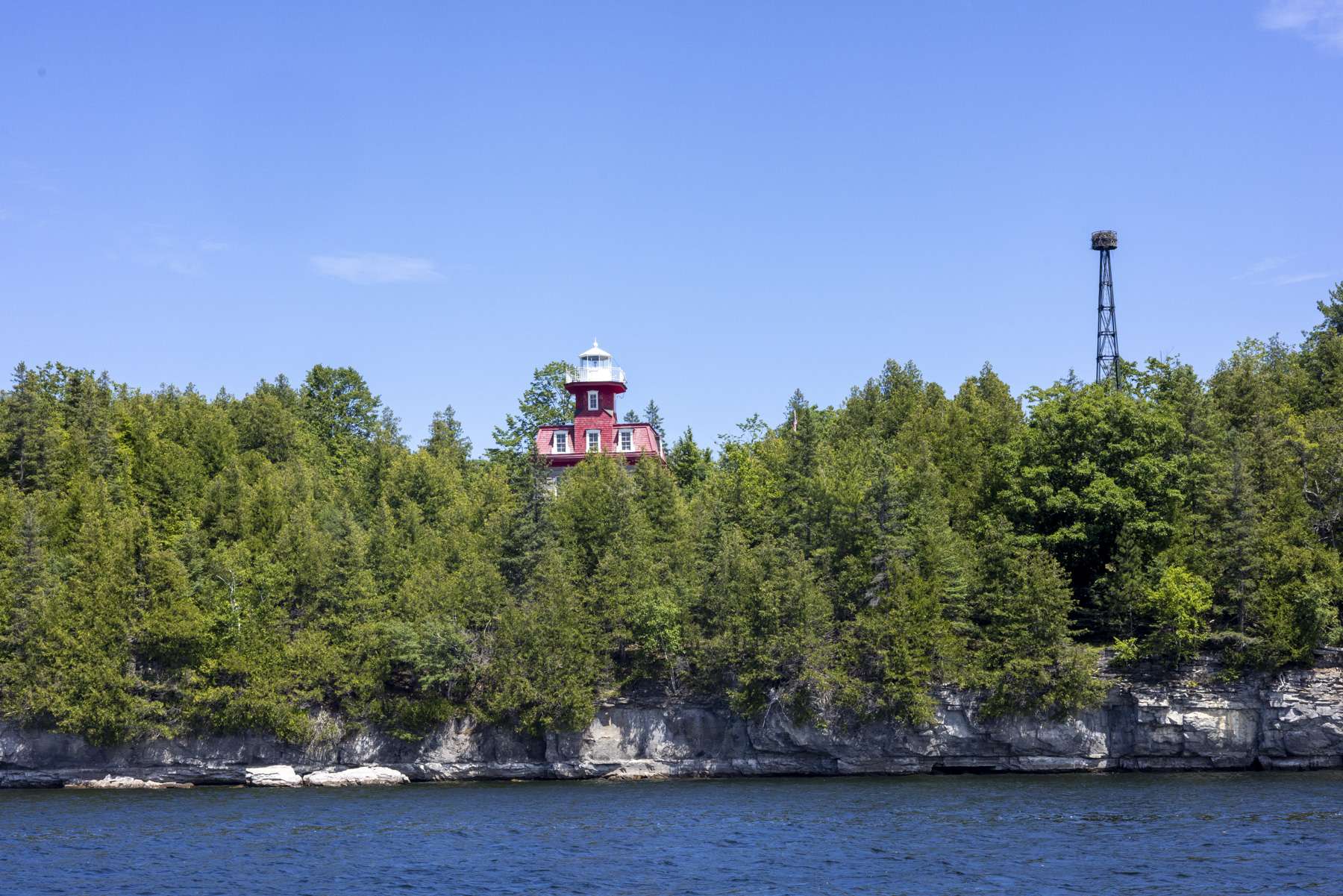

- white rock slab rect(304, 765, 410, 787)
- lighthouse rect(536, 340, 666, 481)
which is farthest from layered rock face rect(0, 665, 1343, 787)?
lighthouse rect(536, 340, 666, 481)

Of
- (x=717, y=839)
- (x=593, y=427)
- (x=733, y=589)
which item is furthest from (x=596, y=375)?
(x=717, y=839)

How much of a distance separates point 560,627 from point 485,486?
23048 millimetres

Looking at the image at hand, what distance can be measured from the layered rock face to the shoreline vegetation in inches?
48.2

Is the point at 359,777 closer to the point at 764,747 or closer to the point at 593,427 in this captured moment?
the point at 764,747

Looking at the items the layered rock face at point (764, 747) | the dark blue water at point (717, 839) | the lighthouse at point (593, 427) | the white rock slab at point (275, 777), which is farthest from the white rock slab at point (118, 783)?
the lighthouse at point (593, 427)

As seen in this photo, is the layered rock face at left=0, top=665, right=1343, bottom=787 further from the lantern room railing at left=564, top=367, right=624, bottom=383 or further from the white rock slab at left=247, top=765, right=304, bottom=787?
the lantern room railing at left=564, top=367, right=624, bottom=383

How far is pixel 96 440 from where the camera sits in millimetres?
93562

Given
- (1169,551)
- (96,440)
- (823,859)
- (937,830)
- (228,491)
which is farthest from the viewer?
(96,440)

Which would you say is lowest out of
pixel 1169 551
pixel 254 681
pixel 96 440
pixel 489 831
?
pixel 489 831

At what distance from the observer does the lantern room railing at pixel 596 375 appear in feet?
347

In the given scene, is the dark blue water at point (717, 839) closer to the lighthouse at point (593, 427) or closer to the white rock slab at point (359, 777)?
the white rock slab at point (359, 777)

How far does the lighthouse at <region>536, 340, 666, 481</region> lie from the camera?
104m

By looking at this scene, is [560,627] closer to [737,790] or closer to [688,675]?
[688,675]

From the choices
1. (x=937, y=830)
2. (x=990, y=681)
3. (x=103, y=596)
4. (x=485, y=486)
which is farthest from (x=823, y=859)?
(x=485, y=486)
